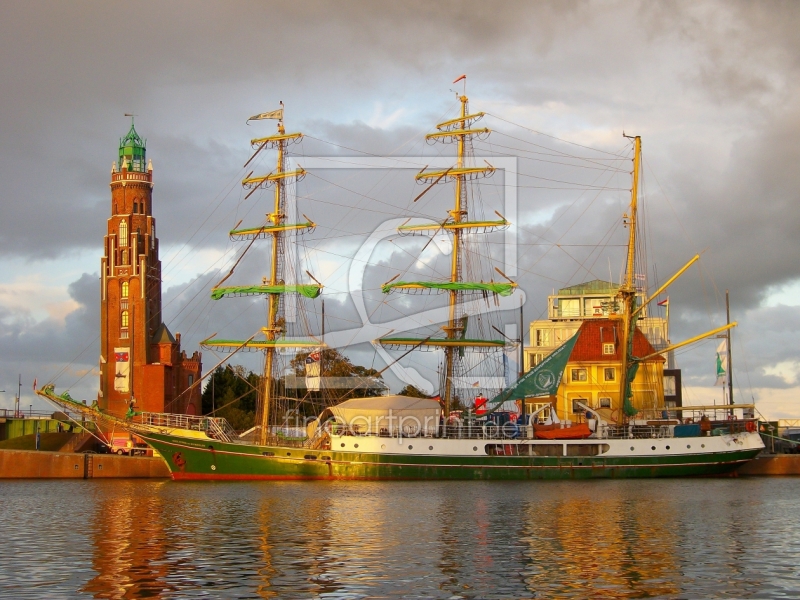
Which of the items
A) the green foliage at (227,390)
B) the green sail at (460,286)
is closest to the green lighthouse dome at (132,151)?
the green foliage at (227,390)

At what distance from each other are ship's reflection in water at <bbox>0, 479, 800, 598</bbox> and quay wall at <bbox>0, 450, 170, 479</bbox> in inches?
755

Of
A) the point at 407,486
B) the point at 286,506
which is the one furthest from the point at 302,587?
the point at 407,486

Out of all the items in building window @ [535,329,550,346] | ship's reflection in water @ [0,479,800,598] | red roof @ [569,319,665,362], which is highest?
building window @ [535,329,550,346]

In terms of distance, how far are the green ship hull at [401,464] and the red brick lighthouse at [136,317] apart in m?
47.7

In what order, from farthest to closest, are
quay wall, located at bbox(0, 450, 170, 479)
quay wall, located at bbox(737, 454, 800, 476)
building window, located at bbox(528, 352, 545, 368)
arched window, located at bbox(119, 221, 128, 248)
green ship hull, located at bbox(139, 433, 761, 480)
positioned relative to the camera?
building window, located at bbox(528, 352, 545, 368), arched window, located at bbox(119, 221, 128, 248), quay wall, located at bbox(0, 450, 170, 479), quay wall, located at bbox(737, 454, 800, 476), green ship hull, located at bbox(139, 433, 761, 480)

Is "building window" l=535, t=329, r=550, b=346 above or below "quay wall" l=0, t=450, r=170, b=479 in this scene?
above

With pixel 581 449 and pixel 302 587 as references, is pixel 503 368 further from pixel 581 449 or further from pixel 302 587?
pixel 302 587

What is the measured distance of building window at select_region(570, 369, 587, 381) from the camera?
98375 millimetres

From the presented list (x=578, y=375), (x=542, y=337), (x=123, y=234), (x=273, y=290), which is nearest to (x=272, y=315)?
(x=273, y=290)

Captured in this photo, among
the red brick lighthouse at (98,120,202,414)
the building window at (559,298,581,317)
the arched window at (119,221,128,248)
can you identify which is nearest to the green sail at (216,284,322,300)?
the red brick lighthouse at (98,120,202,414)

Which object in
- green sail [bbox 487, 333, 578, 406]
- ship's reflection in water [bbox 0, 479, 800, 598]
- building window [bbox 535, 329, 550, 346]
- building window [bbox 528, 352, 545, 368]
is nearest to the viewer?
ship's reflection in water [bbox 0, 479, 800, 598]

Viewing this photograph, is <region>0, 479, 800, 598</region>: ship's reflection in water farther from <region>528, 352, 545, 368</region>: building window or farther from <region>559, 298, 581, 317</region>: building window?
<region>559, 298, 581, 317</region>: building window

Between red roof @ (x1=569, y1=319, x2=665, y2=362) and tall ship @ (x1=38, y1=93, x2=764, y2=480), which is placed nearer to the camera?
tall ship @ (x1=38, y1=93, x2=764, y2=480)

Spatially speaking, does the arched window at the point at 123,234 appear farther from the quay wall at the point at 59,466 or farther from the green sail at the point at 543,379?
the green sail at the point at 543,379
